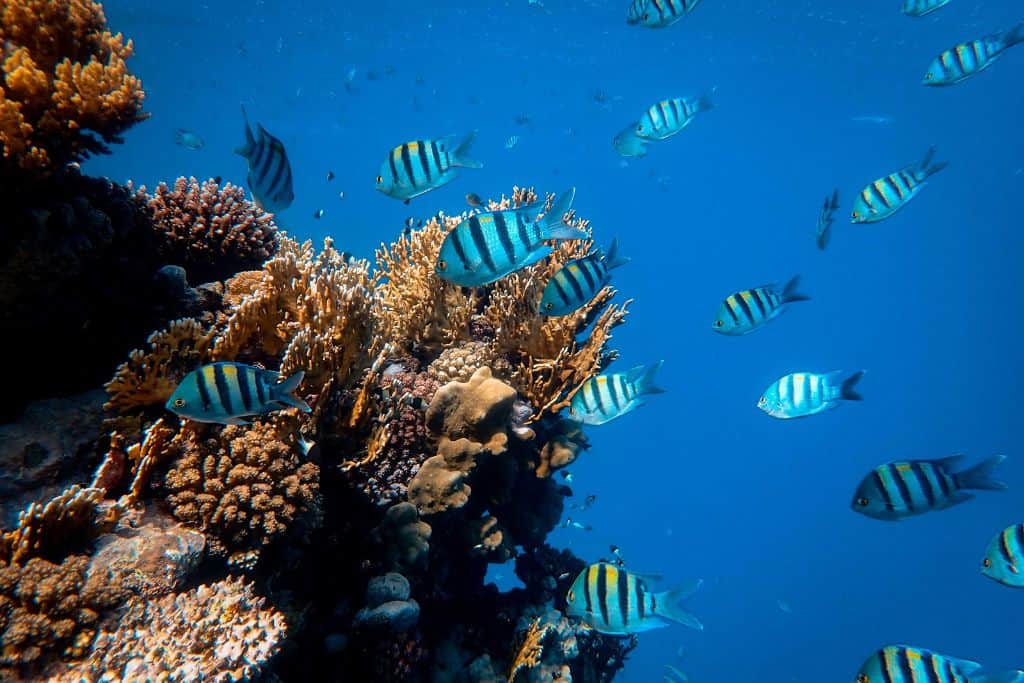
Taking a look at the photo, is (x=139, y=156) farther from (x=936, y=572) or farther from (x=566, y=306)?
(x=936, y=572)

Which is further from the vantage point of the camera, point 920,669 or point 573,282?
point 573,282

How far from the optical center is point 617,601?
368cm

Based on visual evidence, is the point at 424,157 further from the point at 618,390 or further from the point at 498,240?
the point at 618,390

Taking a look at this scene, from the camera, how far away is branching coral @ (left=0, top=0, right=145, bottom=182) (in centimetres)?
313

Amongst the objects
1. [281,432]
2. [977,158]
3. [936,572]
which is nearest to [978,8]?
[977,158]

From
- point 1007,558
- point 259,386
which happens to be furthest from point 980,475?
point 259,386

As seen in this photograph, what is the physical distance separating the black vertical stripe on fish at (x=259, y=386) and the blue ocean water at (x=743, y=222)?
47.9 ft

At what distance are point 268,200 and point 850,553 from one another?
80.4 meters

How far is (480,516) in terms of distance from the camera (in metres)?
5.02

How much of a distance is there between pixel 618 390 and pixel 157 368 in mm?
3256

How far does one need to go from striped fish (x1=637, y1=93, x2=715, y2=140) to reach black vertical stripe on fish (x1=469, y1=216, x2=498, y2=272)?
15.5 ft

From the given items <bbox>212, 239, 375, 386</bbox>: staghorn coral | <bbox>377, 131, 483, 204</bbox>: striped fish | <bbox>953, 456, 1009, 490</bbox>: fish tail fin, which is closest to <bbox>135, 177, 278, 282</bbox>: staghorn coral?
<bbox>212, 239, 375, 386</bbox>: staghorn coral

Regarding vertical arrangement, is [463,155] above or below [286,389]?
above

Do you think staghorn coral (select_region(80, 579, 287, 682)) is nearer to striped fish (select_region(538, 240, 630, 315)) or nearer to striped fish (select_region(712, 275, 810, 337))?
striped fish (select_region(538, 240, 630, 315))
